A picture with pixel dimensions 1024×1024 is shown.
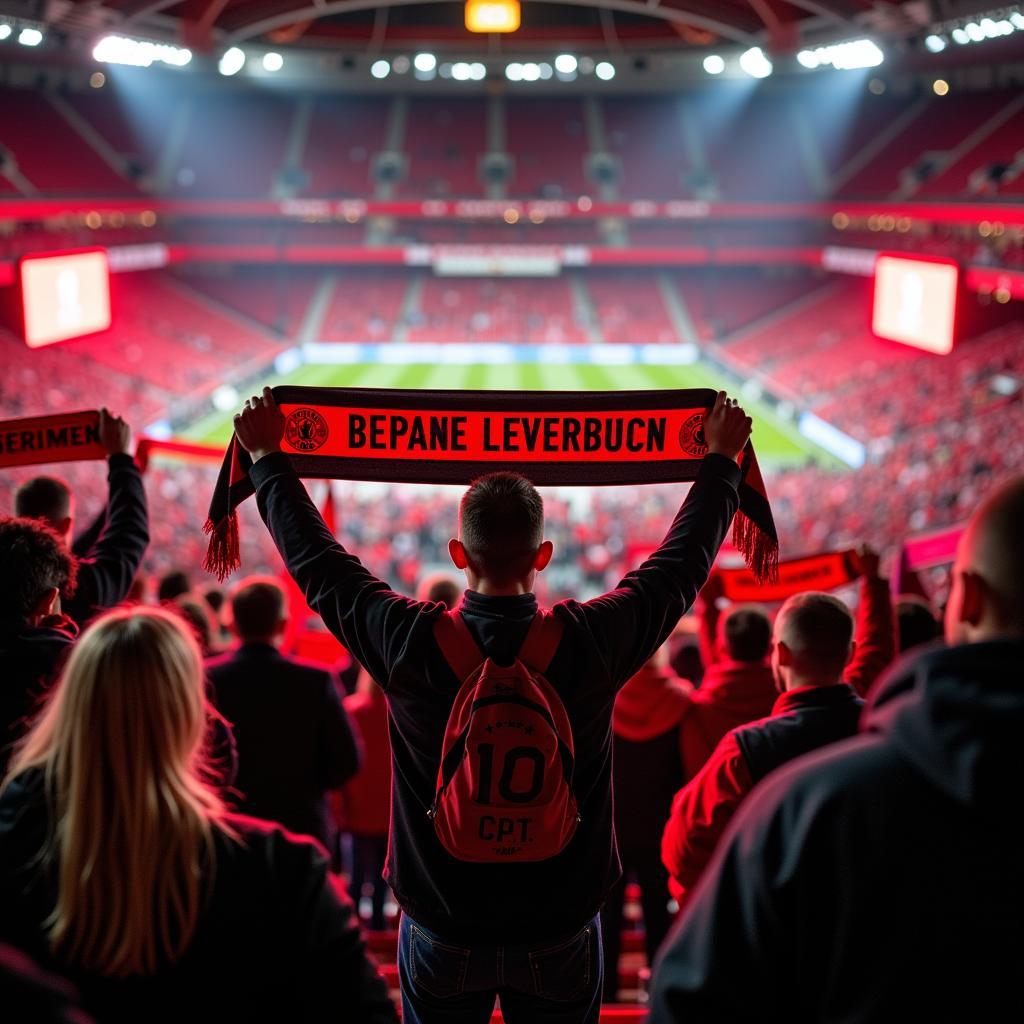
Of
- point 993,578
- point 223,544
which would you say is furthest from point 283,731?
point 993,578

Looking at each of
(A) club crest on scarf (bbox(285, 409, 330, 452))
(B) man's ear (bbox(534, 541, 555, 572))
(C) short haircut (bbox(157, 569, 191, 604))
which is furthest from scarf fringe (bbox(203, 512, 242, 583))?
(C) short haircut (bbox(157, 569, 191, 604))

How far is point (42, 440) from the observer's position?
14.3 feet

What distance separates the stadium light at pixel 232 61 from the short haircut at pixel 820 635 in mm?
37565

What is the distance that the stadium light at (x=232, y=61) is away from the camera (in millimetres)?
35844

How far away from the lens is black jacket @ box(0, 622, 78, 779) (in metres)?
2.54

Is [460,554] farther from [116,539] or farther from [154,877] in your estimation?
[116,539]

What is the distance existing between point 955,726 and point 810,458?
22.9 meters

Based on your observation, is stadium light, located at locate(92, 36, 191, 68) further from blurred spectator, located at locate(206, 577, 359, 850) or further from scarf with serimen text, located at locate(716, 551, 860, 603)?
blurred spectator, located at locate(206, 577, 359, 850)

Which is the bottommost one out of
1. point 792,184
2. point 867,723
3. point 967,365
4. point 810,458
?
point 867,723

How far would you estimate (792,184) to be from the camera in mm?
39031

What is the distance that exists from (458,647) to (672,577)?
63 centimetres

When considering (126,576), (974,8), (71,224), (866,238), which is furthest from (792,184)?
(126,576)

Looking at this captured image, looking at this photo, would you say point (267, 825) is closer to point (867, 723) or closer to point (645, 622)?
point (867, 723)

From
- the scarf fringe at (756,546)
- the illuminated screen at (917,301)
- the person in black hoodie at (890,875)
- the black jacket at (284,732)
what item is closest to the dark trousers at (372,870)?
the black jacket at (284,732)
